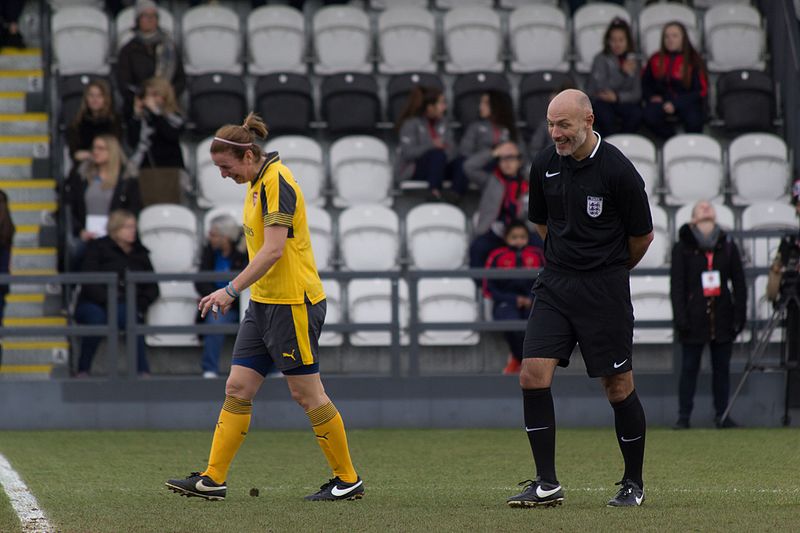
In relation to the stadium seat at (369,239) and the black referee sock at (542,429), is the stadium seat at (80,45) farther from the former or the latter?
the black referee sock at (542,429)

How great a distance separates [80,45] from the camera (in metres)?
16.2

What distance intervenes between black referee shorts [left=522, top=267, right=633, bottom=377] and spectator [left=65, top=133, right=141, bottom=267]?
7.51 meters

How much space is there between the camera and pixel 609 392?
7.17m

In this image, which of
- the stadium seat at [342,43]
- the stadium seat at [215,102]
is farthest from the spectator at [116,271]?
the stadium seat at [342,43]

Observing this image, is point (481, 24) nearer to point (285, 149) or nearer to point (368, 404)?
point (285, 149)

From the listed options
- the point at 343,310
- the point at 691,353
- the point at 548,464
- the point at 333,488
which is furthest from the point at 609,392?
the point at 343,310

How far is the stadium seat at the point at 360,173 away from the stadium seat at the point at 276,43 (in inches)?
63.7

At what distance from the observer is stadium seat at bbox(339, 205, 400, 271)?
14.0m

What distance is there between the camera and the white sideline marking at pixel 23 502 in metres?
6.50

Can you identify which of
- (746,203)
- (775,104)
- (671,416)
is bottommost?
(671,416)

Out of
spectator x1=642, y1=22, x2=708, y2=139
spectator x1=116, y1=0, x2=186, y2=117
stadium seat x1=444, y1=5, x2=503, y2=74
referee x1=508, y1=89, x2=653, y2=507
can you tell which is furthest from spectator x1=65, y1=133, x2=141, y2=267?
referee x1=508, y1=89, x2=653, y2=507

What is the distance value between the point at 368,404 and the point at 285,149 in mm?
3441

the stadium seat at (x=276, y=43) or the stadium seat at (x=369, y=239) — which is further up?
the stadium seat at (x=276, y=43)

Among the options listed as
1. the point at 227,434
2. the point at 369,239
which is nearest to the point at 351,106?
the point at 369,239
